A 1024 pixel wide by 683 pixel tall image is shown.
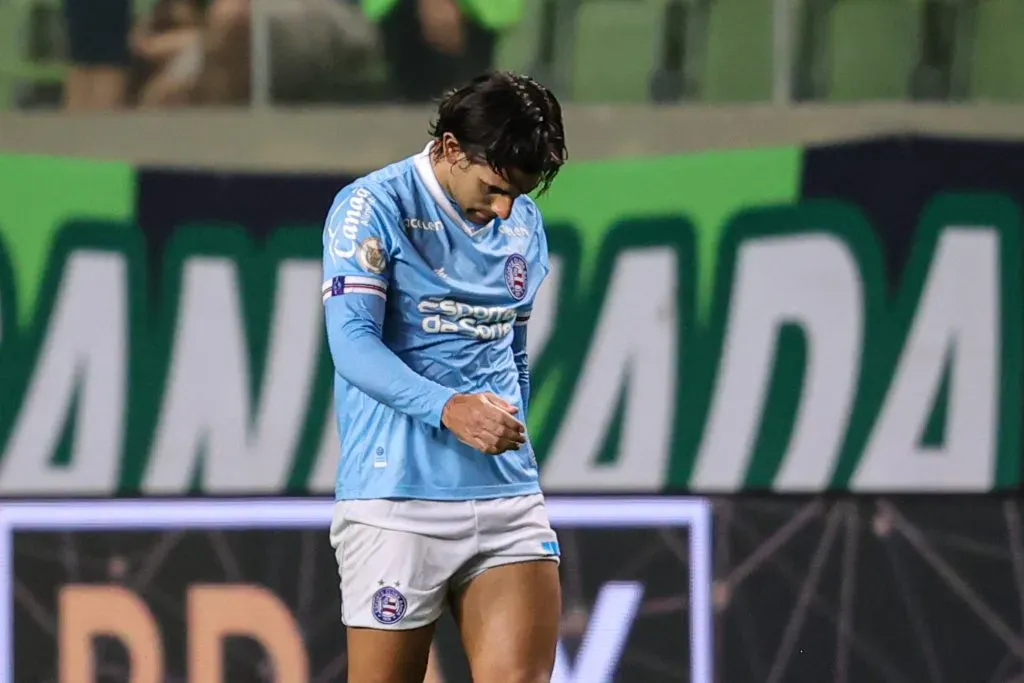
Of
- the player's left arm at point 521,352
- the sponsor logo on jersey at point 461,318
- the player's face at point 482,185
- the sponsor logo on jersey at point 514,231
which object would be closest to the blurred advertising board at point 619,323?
the player's left arm at point 521,352

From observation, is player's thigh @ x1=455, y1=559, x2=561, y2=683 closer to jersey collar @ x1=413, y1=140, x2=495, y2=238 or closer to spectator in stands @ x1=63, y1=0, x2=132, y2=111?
jersey collar @ x1=413, y1=140, x2=495, y2=238

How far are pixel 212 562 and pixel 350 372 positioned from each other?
8.51ft

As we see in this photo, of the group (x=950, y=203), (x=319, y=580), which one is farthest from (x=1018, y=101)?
(x=319, y=580)

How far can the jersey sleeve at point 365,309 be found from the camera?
2.83 metres

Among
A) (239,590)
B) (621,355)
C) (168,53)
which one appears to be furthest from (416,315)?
(168,53)

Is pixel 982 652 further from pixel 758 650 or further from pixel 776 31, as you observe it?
pixel 776 31

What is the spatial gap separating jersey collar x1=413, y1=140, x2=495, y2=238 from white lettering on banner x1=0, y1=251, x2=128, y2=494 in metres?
2.51

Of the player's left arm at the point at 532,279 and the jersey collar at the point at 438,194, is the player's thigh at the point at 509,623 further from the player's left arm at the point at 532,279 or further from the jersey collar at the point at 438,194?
the jersey collar at the point at 438,194

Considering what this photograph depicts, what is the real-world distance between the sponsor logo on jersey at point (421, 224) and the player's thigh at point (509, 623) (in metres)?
0.64

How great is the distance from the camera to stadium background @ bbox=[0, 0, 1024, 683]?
17.3 ft

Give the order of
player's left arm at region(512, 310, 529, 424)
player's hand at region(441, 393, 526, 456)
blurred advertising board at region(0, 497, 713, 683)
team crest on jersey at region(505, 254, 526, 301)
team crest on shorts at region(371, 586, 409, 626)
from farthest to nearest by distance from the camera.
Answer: blurred advertising board at region(0, 497, 713, 683), player's left arm at region(512, 310, 529, 424), team crest on jersey at region(505, 254, 526, 301), team crest on shorts at region(371, 586, 409, 626), player's hand at region(441, 393, 526, 456)

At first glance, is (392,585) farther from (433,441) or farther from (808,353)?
(808,353)

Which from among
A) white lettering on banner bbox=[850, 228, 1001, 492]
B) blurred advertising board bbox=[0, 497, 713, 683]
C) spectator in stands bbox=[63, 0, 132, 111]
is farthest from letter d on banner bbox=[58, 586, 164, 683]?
white lettering on banner bbox=[850, 228, 1001, 492]

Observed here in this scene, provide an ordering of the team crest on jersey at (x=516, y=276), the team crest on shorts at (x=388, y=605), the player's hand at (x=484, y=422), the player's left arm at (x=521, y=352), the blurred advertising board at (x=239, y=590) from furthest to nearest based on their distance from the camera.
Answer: the blurred advertising board at (x=239, y=590) → the player's left arm at (x=521, y=352) → the team crest on jersey at (x=516, y=276) → the team crest on shorts at (x=388, y=605) → the player's hand at (x=484, y=422)
